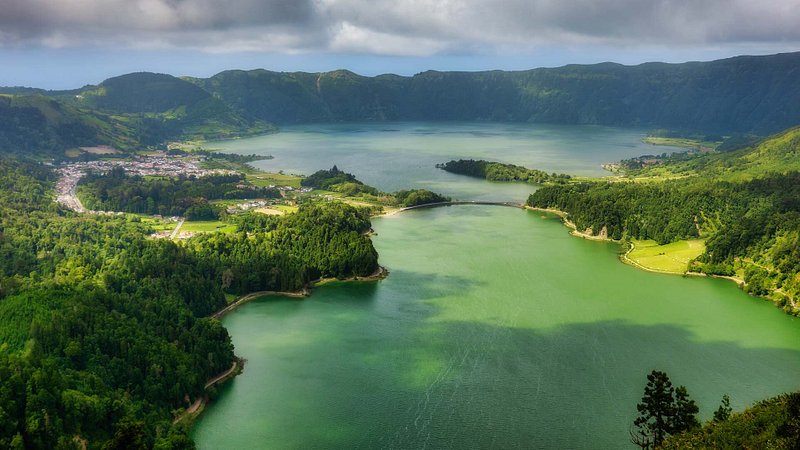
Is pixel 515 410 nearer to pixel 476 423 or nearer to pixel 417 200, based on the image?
pixel 476 423

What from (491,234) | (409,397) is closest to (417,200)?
(491,234)

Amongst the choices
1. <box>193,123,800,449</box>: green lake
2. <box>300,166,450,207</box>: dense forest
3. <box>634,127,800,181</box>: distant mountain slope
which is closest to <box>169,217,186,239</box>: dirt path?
<box>193,123,800,449</box>: green lake

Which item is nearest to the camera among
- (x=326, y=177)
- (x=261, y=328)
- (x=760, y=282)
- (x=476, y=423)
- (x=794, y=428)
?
(x=794, y=428)

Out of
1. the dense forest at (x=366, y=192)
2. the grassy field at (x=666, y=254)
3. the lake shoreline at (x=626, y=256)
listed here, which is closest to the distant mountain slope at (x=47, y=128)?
the dense forest at (x=366, y=192)

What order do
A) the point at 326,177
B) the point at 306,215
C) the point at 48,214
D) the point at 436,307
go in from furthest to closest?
1. the point at 326,177
2. the point at 48,214
3. the point at 306,215
4. the point at 436,307

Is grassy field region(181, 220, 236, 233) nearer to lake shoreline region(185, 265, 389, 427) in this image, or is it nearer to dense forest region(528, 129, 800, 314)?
lake shoreline region(185, 265, 389, 427)

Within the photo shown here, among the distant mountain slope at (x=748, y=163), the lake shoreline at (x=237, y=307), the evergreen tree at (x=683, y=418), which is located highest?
the distant mountain slope at (x=748, y=163)

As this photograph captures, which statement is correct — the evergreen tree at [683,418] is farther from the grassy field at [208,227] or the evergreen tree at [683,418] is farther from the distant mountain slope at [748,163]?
the distant mountain slope at [748,163]
